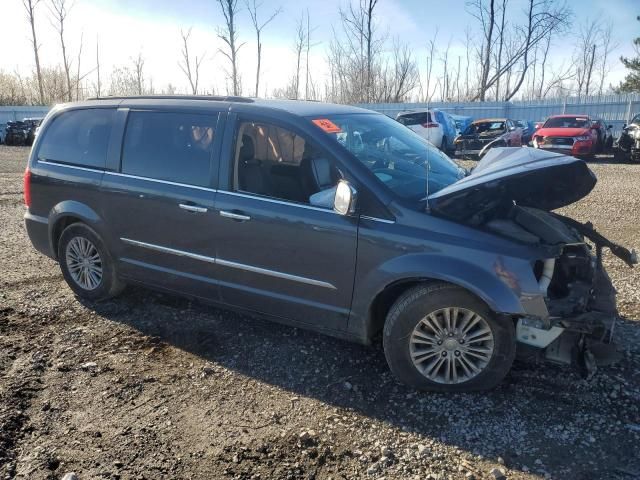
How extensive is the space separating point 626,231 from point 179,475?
712 centimetres

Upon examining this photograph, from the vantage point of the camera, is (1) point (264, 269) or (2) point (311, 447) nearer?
(2) point (311, 447)

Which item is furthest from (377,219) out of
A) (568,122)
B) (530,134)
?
(530,134)

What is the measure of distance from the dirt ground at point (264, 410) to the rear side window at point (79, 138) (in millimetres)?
1446

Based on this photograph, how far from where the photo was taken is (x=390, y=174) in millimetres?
3430

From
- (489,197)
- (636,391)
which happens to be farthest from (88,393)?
(636,391)

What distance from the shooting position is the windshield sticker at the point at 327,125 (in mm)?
3496

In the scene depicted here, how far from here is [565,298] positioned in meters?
3.03

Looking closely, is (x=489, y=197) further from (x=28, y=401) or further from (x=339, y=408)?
(x=28, y=401)

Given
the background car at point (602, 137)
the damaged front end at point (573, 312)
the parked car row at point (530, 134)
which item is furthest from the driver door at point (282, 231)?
the background car at point (602, 137)

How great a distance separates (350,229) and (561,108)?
2793 centimetres

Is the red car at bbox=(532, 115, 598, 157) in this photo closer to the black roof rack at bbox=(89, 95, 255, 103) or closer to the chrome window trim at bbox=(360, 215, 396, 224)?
the black roof rack at bbox=(89, 95, 255, 103)

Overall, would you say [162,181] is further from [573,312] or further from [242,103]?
[573,312]

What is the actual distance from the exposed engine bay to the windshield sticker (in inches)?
49.5

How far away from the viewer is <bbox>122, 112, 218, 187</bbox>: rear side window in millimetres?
3794
